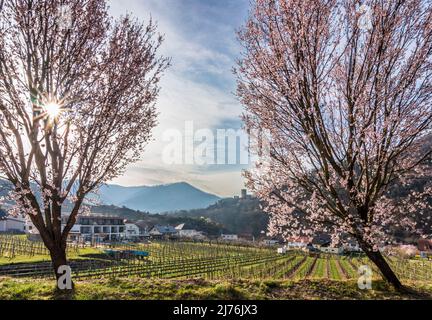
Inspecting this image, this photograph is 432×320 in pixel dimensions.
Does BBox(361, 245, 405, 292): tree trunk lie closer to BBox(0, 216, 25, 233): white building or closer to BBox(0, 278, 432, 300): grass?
BBox(0, 278, 432, 300): grass

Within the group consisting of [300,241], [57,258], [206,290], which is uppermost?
[57,258]

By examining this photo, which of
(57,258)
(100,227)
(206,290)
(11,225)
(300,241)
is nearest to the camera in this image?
(206,290)

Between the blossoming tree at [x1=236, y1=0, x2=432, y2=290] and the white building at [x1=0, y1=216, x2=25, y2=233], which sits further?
the white building at [x1=0, y1=216, x2=25, y2=233]

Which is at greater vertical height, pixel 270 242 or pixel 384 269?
pixel 384 269

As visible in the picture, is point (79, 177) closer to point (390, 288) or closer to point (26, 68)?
point (26, 68)

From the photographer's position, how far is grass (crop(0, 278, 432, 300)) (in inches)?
332

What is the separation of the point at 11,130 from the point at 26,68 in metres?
1.80

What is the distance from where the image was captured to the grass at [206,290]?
8422 millimetres

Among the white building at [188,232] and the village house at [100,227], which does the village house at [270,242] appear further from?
the village house at [100,227]

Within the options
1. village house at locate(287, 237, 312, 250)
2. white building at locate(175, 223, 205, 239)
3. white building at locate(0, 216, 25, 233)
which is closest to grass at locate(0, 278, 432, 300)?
village house at locate(287, 237, 312, 250)

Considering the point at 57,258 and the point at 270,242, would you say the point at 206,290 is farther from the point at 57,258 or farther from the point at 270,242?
the point at 270,242

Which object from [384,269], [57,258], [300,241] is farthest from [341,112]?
[300,241]

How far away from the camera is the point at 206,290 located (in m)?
8.91
